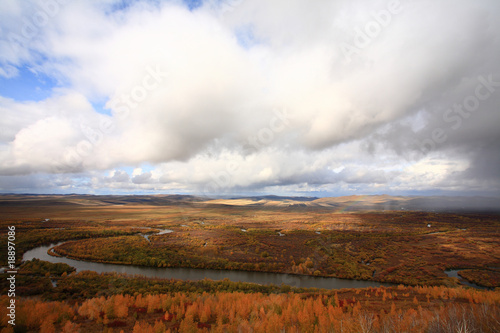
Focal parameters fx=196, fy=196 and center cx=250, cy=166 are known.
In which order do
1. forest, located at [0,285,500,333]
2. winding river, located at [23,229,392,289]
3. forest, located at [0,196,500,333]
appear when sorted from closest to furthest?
forest, located at [0,285,500,333]
forest, located at [0,196,500,333]
winding river, located at [23,229,392,289]

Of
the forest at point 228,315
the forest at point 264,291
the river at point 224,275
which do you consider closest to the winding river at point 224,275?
the river at point 224,275

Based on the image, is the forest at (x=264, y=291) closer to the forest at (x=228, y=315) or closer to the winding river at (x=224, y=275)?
the forest at (x=228, y=315)

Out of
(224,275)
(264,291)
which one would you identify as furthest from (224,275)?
(264,291)

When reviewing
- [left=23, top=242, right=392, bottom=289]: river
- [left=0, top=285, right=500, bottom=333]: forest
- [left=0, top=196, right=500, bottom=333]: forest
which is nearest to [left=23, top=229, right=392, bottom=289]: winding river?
[left=23, top=242, right=392, bottom=289]: river

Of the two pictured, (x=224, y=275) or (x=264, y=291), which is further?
(x=224, y=275)

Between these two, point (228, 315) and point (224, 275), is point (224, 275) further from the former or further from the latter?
point (228, 315)

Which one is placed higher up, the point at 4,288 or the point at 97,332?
the point at 97,332

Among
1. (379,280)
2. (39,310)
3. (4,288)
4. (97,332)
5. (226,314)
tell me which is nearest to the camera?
(97,332)

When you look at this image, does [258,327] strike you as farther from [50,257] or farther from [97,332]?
[50,257]

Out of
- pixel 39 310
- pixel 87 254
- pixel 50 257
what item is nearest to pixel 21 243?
pixel 50 257

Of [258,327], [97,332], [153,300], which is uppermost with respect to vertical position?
[258,327]

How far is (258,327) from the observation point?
823cm

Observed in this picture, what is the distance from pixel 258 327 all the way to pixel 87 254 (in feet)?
114

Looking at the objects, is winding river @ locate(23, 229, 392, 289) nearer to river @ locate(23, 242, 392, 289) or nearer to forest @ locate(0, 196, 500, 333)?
river @ locate(23, 242, 392, 289)
